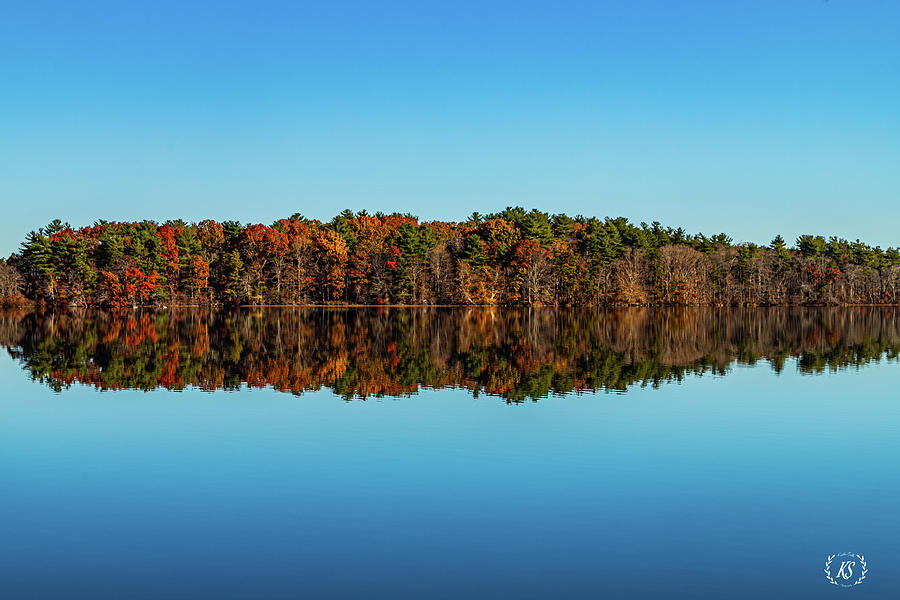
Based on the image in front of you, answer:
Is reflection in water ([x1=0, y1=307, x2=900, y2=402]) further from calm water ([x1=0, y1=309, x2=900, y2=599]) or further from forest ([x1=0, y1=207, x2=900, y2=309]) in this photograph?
forest ([x1=0, y1=207, x2=900, y2=309])

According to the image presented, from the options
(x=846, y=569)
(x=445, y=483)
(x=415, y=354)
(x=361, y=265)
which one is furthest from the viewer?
(x=361, y=265)

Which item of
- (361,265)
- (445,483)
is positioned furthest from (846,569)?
(361,265)

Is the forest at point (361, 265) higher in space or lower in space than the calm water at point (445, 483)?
higher

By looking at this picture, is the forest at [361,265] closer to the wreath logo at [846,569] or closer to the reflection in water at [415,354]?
the reflection in water at [415,354]

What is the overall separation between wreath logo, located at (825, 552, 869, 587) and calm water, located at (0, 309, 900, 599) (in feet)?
0.52

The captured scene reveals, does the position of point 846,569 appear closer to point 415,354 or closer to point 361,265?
point 415,354

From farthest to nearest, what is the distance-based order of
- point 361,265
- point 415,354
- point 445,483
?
point 361,265 < point 415,354 < point 445,483

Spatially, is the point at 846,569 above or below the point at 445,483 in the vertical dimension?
below

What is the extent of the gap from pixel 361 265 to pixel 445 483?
344ft

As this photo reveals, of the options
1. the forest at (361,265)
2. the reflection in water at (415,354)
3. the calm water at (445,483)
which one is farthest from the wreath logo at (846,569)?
the forest at (361,265)

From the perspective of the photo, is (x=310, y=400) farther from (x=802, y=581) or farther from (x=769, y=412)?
(x=802, y=581)

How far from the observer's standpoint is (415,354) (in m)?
43.3

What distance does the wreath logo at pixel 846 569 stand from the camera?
10992 mm

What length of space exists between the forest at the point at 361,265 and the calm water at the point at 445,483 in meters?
83.3
